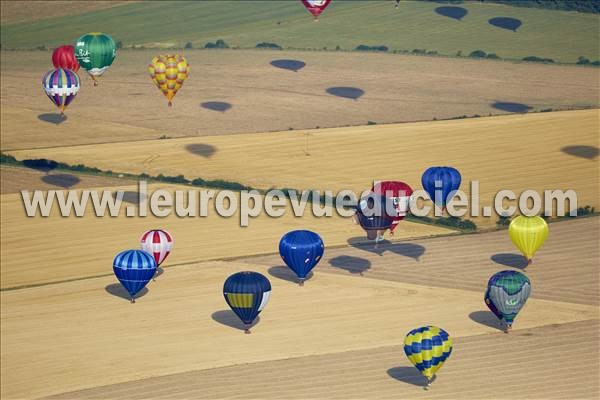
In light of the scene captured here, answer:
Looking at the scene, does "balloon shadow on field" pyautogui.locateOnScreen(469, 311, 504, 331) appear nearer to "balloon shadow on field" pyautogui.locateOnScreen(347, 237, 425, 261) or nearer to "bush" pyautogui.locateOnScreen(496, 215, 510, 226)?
"balloon shadow on field" pyautogui.locateOnScreen(347, 237, 425, 261)


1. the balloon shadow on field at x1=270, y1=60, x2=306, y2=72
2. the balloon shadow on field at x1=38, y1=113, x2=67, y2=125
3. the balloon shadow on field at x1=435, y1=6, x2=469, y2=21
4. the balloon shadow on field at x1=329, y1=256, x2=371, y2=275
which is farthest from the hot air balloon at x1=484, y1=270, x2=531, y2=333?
the balloon shadow on field at x1=435, y1=6, x2=469, y2=21

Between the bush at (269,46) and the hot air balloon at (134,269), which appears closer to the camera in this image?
the hot air balloon at (134,269)

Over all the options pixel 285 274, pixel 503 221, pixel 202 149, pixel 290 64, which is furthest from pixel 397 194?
pixel 290 64

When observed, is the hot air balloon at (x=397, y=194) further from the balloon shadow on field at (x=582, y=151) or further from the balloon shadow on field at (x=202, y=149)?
the balloon shadow on field at (x=582, y=151)

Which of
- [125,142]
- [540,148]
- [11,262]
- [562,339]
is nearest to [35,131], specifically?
[125,142]

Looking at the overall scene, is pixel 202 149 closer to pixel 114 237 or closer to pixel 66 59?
A: pixel 114 237

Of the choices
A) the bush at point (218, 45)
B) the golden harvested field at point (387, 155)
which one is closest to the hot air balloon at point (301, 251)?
the golden harvested field at point (387, 155)
